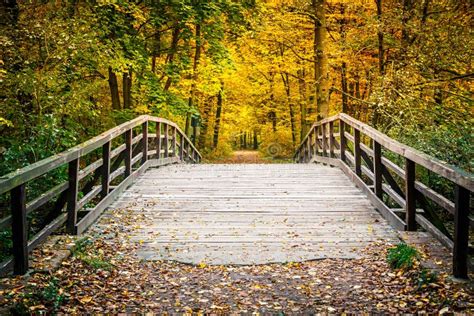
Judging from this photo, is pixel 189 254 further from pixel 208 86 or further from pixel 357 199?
pixel 208 86

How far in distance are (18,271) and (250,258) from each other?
7.34 feet

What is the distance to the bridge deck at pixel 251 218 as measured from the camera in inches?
194

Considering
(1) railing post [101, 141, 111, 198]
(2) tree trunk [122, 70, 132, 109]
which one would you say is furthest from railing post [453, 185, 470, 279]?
(2) tree trunk [122, 70, 132, 109]

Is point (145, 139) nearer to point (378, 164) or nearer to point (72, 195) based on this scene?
point (72, 195)

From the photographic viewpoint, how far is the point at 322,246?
5035 millimetres

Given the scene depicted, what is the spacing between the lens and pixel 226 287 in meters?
4.06

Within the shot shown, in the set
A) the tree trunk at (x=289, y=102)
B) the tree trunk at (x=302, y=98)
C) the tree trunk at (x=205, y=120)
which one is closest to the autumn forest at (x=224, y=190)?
the tree trunk at (x=302, y=98)

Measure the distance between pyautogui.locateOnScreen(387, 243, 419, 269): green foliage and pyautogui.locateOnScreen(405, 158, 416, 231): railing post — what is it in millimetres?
718

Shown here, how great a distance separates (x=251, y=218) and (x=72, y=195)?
2.40 m

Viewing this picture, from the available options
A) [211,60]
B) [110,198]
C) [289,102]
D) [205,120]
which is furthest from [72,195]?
[205,120]

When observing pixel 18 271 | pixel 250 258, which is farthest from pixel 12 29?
pixel 250 258

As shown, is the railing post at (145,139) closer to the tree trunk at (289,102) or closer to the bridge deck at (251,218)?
the bridge deck at (251,218)

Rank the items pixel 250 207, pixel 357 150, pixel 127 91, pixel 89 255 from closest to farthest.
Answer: pixel 89 255 → pixel 250 207 → pixel 357 150 → pixel 127 91

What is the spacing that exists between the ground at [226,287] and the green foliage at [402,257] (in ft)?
0.15
